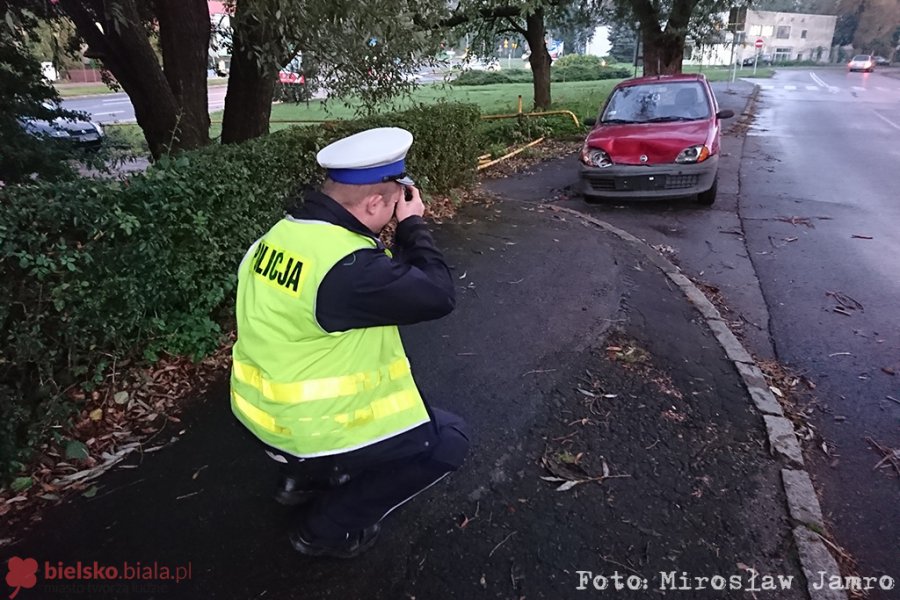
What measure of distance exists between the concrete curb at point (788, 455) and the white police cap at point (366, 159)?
8.35ft

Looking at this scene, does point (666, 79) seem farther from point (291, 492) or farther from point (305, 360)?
point (305, 360)

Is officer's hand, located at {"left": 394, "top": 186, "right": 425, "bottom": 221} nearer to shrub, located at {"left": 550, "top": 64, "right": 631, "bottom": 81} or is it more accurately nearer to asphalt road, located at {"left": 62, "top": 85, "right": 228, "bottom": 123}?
asphalt road, located at {"left": 62, "top": 85, "right": 228, "bottom": 123}

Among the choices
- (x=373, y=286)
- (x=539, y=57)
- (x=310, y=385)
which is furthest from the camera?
(x=539, y=57)

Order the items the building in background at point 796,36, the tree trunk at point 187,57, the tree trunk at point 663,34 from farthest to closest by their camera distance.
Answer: the building in background at point 796,36 < the tree trunk at point 663,34 < the tree trunk at point 187,57

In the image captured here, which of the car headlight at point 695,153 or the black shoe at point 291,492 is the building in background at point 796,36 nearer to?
the car headlight at point 695,153

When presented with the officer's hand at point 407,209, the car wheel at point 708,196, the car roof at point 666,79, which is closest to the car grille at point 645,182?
the car wheel at point 708,196

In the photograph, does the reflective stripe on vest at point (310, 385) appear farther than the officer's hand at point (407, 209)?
No

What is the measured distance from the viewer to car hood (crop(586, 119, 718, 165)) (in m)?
8.79

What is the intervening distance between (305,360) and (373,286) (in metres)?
0.36

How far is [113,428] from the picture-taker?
11.9 ft

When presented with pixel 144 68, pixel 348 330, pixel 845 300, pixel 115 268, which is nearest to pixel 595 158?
pixel 845 300

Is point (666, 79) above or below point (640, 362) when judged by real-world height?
above

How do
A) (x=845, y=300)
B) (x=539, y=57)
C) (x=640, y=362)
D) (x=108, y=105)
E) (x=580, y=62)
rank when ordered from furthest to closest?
(x=580, y=62) → (x=108, y=105) → (x=539, y=57) → (x=845, y=300) → (x=640, y=362)

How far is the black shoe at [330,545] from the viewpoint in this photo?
2602 mm
